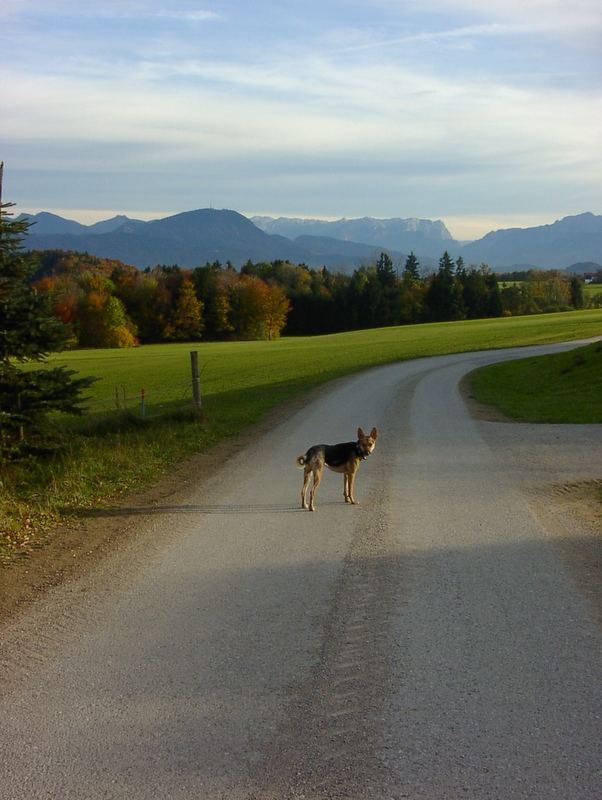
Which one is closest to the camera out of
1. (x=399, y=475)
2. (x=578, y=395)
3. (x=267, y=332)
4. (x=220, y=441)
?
(x=399, y=475)

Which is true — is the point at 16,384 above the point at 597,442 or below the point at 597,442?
above

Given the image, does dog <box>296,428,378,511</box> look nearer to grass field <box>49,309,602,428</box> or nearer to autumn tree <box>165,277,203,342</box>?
grass field <box>49,309,602,428</box>

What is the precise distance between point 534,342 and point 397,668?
58.2 metres

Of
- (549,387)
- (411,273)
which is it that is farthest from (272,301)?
(549,387)

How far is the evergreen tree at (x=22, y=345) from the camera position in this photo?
14.1 meters

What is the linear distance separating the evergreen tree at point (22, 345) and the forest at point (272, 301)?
8353 centimetres

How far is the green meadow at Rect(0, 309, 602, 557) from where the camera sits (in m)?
12.1

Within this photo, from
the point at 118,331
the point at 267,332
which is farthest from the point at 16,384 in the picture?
the point at 267,332

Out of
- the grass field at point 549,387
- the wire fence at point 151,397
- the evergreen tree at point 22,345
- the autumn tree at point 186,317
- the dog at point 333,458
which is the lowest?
the wire fence at point 151,397

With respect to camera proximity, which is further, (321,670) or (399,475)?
(399,475)

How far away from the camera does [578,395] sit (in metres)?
25.7

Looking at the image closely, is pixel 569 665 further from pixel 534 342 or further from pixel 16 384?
pixel 534 342

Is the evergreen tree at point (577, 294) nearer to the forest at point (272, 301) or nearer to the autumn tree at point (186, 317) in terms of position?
the forest at point (272, 301)

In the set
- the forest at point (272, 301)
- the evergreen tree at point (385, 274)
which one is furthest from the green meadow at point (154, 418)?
the evergreen tree at point (385, 274)
